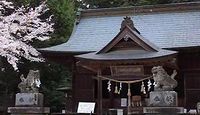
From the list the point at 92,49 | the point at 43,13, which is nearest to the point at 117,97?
the point at 92,49

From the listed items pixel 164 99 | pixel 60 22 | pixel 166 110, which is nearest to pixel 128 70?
pixel 164 99

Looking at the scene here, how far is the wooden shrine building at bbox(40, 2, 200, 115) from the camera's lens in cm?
1264

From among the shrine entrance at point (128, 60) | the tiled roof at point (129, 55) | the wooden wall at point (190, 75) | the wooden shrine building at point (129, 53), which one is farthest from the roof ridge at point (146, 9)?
the tiled roof at point (129, 55)

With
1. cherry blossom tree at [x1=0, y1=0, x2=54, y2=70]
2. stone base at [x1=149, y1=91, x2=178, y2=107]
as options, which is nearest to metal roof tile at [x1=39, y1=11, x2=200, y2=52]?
cherry blossom tree at [x1=0, y1=0, x2=54, y2=70]

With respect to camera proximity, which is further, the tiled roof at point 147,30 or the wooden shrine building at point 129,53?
the tiled roof at point 147,30

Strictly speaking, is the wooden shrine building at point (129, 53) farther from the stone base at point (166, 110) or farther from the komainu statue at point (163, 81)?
the stone base at point (166, 110)

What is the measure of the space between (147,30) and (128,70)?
143 inches

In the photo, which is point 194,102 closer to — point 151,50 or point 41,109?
point 151,50

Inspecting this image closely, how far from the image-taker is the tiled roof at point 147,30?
14.6m

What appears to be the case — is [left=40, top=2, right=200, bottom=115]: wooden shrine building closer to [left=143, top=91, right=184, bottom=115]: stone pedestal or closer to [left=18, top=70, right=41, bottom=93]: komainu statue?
[left=143, top=91, right=184, bottom=115]: stone pedestal

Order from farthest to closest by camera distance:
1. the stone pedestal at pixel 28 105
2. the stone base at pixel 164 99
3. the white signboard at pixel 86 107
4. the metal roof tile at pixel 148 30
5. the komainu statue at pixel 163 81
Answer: the metal roof tile at pixel 148 30, the white signboard at pixel 86 107, the stone pedestal at pixel 28 105, the komainu statue at pixel 163 81, the stone base at pixel 164 99

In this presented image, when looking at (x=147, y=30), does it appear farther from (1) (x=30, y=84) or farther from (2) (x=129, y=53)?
(1) (x=30, y=84)

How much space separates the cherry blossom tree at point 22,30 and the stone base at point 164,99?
6.61 m

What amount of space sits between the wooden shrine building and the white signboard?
0.96 feet
